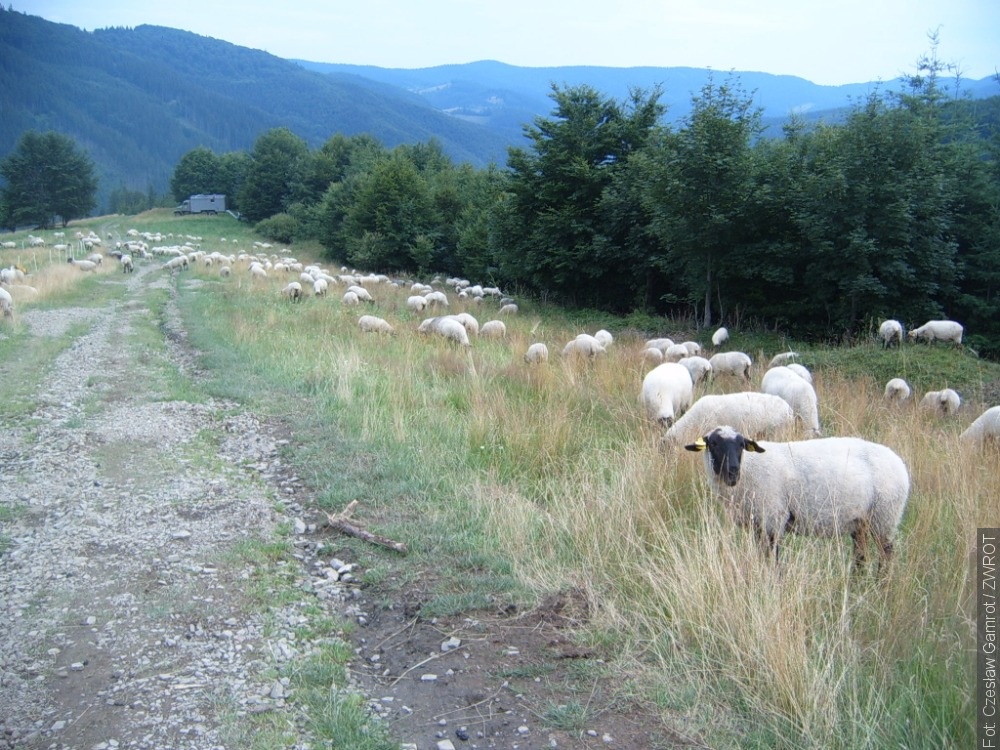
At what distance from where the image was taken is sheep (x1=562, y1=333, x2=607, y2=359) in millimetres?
13938

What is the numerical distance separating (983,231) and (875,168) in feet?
17.2

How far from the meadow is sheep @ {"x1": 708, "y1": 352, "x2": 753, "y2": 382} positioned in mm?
1714

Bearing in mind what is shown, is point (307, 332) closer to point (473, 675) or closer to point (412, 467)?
point (412, 467)

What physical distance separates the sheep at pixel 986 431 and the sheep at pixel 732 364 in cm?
467

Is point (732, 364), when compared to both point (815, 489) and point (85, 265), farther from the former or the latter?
point (85, 265)

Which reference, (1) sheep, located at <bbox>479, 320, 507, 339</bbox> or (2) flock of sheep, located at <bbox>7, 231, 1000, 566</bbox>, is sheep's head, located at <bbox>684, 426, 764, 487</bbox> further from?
(1) sheep, located at <bbox>479, 320, 507, 339</bbox>

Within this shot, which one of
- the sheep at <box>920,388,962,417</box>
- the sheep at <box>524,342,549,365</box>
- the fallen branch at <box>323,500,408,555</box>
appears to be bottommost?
the sheep at <box>920,388,962,417</box>

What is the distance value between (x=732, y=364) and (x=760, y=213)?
9655mm

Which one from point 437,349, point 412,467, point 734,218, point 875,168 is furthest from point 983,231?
point 412,467

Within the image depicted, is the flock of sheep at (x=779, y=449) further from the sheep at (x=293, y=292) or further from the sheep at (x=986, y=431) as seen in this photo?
the sheep at (x=293, y=292)

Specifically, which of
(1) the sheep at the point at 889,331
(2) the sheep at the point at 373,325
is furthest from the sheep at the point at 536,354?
(1) the sheep at the point at 889,331

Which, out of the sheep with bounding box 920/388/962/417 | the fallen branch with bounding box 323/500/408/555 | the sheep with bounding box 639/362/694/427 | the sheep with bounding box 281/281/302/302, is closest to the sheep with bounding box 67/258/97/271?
the sheep with bounding box 281/281/302/302

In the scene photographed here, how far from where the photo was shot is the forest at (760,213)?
62.1ft

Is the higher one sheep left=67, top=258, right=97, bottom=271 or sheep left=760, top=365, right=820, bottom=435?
sheep left=760, top=365, right=820, bottom=435
